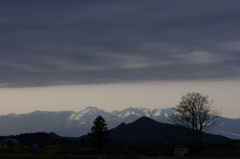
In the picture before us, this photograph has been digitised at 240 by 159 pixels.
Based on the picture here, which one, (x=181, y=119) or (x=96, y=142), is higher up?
(x=181, y=119)

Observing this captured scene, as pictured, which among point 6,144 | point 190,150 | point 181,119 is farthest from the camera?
point 6,144

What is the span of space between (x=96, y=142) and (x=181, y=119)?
2877 centimetres

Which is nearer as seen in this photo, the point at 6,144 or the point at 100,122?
the point at 100,122

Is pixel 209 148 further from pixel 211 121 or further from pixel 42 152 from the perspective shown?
pixel 42 152

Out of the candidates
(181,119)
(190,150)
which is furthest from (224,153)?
(181,119)

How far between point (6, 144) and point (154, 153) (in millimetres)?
86348

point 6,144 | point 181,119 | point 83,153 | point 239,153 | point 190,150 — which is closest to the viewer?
point 239,153

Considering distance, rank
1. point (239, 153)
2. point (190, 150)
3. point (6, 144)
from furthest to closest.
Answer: point (6, 144) → point (190, 150) → point (239, 153)

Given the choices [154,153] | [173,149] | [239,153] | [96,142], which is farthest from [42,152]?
[239,153]

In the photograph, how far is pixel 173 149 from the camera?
4653 inches

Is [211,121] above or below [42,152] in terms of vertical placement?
above

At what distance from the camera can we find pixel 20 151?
10025 centimetres

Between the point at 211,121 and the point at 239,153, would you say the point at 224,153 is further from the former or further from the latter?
the point at 211,121

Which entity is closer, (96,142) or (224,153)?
(224,153)
